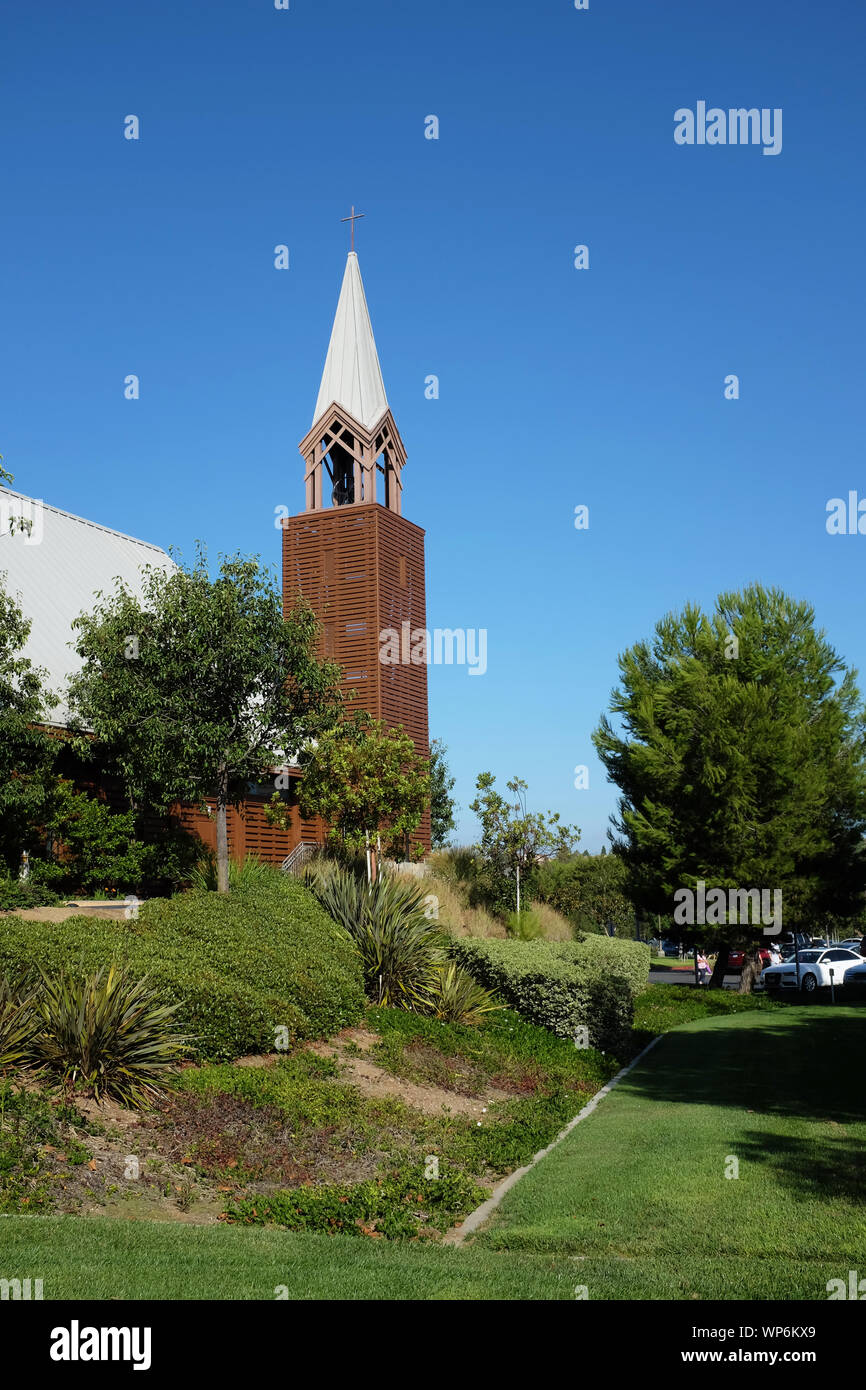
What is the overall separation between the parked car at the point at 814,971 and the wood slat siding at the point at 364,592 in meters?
12.4

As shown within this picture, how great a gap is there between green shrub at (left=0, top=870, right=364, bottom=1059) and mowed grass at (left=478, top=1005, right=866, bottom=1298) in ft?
12.4

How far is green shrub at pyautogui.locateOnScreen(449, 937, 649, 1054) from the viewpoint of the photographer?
674 inches

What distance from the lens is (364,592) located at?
36281mm

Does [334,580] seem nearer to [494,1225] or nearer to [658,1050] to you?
[658,1050]

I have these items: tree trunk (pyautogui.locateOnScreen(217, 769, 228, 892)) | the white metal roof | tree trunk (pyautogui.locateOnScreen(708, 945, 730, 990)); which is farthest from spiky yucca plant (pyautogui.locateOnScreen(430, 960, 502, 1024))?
tree trunk (pyautogui.locateOnScreen(708, 945, 730, 990))

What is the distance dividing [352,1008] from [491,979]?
14.8 ft

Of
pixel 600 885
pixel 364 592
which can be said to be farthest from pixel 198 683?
pixel 600 885

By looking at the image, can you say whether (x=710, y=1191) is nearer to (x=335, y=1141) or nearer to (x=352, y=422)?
(x=335, y=1141)

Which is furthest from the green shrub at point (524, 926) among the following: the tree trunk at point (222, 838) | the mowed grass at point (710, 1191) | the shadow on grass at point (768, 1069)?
the mowed grass at point (710, 1191)

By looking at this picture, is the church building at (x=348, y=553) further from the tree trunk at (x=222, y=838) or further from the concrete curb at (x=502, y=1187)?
the concrete curb at (x=502, y=1187)

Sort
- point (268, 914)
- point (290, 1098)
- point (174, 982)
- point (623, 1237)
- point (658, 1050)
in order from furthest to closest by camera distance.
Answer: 1. point (658, 1050)
2. point (268, 914)
3. point (174, 982)
4. point (290, 1098)
5. point (623, 1237)

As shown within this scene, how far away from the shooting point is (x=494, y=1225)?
839cm

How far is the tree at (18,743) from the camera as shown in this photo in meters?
17.6
